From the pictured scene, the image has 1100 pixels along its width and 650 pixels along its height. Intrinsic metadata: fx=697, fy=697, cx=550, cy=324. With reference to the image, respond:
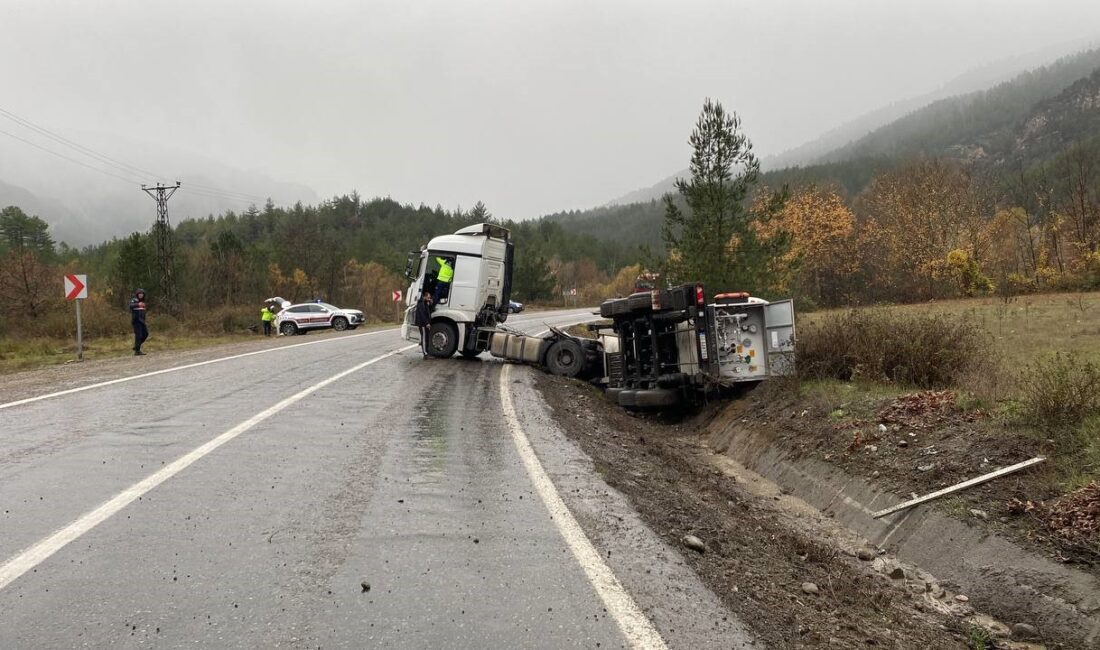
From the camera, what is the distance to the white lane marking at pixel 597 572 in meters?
3.17

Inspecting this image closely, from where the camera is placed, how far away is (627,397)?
11977mm

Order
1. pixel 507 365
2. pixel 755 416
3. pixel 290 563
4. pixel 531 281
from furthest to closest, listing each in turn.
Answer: pixel 531 281 → pixel 507 365 → pixel 755 416 → pixel 290 563

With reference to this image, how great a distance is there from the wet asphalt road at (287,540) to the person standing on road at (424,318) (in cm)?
807

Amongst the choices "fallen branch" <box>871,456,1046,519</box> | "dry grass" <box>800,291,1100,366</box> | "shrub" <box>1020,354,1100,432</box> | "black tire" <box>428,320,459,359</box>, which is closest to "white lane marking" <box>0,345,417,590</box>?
"fallen branch" <box>871,456,1046,519</box>

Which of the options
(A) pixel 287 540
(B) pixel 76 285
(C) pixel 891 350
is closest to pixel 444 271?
(C) pixel 891 350

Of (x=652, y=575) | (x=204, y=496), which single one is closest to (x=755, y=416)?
(x=652, y=575)

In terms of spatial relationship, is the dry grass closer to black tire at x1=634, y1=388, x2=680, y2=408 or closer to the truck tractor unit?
the truck tractor unit

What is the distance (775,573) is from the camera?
4332 mm

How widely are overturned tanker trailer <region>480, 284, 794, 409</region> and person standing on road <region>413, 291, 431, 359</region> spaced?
5.25 meters

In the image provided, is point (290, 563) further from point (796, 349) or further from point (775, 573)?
point (796, 349)

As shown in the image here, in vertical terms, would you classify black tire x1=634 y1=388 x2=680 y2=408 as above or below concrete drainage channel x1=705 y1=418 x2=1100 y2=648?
above

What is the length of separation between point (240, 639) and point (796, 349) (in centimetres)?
900

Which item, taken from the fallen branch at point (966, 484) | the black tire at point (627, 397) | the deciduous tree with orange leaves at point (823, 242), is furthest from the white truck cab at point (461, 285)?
the deciduous tree with orange leaves at point (823, 242)

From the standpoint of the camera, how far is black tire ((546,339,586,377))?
49.2 feet
